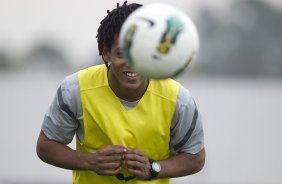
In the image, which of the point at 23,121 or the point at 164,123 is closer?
the point at 164,123

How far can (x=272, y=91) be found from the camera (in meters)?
14.0

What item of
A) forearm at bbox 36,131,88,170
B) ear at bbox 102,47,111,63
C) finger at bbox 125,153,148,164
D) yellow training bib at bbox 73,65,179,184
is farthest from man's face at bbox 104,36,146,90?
forearm at bbox 36,131,88,170

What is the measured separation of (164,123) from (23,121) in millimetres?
7484

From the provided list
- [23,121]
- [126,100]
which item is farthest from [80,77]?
[23,121]

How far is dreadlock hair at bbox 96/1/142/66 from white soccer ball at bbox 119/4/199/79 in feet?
1.59

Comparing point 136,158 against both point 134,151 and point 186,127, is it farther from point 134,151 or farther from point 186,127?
point 186,127

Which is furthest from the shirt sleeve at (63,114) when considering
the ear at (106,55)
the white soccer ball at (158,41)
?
the white soccer ball at (158,41)

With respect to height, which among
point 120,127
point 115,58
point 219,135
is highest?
point 115,58

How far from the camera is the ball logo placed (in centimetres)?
504

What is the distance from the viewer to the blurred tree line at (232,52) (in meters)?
15.6

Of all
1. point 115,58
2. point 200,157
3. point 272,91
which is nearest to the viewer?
point 115,58

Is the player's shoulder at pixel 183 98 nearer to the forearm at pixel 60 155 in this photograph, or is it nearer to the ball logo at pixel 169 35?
the forearm at pixel 60 155

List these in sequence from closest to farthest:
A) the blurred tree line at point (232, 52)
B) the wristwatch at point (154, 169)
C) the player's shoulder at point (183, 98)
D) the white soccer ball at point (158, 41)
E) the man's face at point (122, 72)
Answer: the white soccer ball at point (158, 41)
the man's face at point (122, 72)
the wristwatch at point (154, 169)
the player's shoulder at point (183, 98)
the blurred tree line at point (232, 52)

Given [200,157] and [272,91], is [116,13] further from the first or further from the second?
[272,91]
